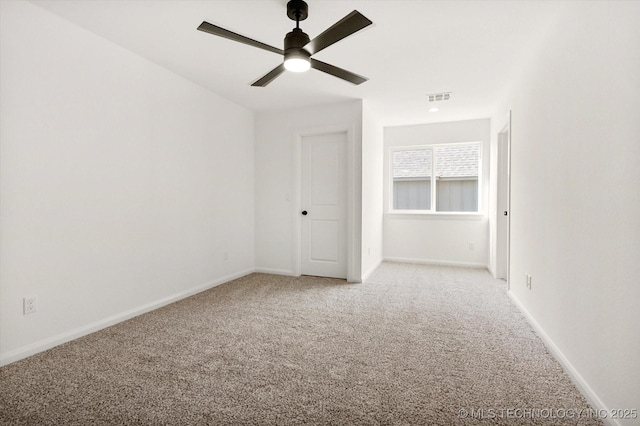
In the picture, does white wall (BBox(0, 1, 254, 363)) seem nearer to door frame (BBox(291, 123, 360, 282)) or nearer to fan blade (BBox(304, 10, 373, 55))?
door frame (BBox(291, 123, 360, 282))

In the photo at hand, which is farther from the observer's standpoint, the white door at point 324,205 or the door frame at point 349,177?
the white door at point 324,205

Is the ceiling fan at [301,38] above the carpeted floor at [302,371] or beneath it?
above

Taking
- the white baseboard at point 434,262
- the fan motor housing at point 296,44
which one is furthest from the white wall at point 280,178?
the fan motor housing at point 296,44

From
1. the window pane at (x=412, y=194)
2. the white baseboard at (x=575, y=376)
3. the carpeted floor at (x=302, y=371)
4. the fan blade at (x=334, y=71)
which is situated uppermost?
the fan blade at (x=334, y=71)

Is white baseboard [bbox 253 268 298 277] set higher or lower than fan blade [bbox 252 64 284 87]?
lower

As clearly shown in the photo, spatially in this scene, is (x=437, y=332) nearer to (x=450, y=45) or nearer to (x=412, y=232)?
(x=450, y=45)

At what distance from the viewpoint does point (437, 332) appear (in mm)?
2566

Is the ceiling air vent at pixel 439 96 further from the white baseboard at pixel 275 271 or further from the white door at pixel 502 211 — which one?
the white baseboard at pixel 275 271

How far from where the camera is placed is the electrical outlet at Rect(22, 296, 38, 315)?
2148 millimetres

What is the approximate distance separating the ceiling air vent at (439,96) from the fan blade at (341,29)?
246cm

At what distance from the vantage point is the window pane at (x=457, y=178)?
5.29 m

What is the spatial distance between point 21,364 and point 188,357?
1.08m

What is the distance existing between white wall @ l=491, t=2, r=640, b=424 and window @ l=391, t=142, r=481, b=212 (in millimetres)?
2716

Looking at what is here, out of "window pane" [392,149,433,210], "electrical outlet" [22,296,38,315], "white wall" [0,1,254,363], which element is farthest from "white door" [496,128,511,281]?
"electrical outlet" [22,296,38,315]
